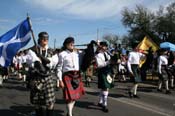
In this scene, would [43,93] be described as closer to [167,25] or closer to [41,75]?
[41,75]

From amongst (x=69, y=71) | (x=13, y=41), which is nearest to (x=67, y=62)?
(x=69, y=71)

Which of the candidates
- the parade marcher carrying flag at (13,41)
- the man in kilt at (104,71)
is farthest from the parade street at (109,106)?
the parade marcher carrying flag at (13,41)

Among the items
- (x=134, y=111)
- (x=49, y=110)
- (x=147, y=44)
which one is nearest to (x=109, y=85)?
(x=134, y=111)

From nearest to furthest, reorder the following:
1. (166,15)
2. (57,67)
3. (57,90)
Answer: (57,67)
(57,90)
(166,15)

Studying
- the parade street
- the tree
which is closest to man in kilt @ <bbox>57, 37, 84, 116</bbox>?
the parade street

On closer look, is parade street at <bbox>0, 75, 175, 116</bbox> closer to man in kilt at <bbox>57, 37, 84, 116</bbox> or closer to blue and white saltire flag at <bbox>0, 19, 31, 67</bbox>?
man in kilt at <bbox>57, 37, 84, 116</bbox>

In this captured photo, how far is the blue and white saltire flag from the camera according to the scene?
8.84m

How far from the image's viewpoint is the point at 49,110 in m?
7.77

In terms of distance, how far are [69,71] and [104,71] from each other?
2.14 meters

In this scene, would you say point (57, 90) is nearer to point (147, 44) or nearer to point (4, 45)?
point (4, 45)

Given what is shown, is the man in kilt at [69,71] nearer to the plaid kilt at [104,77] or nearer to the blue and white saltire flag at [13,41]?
the blue and white saltire flag at [13,41]

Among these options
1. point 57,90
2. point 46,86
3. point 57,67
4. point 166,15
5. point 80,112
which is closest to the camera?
point 46,86

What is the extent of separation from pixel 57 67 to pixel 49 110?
103cm

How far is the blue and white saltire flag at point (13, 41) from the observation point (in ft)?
29.0
